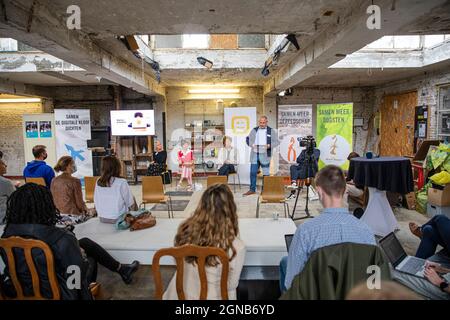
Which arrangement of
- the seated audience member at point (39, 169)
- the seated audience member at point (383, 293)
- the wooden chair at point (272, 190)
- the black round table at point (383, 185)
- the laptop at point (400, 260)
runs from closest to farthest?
the seated audience member at point (383, 293) → the laptop at point (400, 260) → the seated audience member at point (39, 169) → the black round table at point (383, 185) → the wooden chair at point (272, 190)

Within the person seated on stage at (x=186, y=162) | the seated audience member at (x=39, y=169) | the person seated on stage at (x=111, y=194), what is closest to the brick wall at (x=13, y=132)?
the person seated on stage at (x=186, y=162)

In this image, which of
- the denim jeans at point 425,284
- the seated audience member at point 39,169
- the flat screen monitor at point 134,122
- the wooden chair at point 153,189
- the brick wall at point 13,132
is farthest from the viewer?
the brick wall at point 13,132

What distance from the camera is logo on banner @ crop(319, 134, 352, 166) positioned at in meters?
7.78

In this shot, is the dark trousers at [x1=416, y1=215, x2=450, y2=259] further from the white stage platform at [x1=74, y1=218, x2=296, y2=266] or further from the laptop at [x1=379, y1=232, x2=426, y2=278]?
the white stage platform at [x1=74, y1=218, x2=296, y2=266]

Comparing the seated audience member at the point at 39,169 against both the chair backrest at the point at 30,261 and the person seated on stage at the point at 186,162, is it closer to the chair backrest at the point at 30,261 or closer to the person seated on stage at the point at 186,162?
the chair backrest at the point at 30,261

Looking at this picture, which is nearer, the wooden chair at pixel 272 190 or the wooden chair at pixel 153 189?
the wooden chair at pixel 272 190

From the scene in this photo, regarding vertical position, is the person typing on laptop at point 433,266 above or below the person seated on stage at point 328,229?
below

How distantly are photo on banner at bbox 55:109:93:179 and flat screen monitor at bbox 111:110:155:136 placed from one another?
2.51 feet

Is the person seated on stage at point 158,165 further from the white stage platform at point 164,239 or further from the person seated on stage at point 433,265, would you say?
the person seated on stage at point 433,265

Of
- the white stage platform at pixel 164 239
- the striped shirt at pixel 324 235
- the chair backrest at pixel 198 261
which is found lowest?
the white stage platform at pixel 164 239

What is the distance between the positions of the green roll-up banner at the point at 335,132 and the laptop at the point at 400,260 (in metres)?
4.96

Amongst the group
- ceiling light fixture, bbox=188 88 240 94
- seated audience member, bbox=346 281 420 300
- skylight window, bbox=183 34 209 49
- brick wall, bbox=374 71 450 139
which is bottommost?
seated audience member, bbox=346 281 420 300

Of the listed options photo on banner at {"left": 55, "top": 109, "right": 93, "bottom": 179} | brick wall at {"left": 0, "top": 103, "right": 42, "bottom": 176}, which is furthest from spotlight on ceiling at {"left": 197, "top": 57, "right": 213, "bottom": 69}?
brick wall at {"left": 0, "top": 103, "right": 42, "bottom": 176}

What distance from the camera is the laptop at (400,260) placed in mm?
2539
